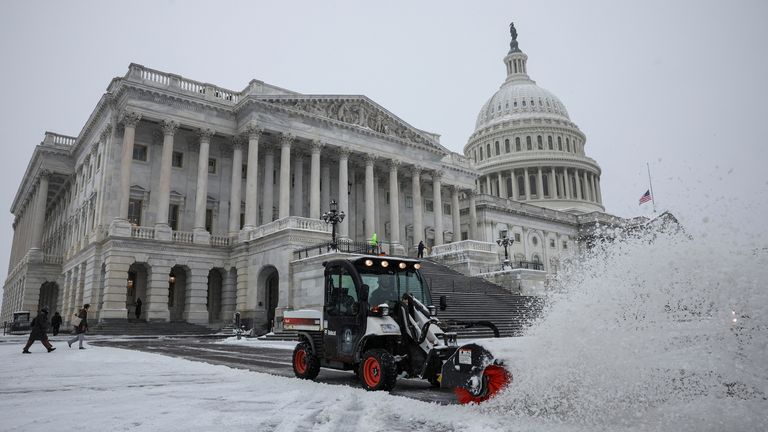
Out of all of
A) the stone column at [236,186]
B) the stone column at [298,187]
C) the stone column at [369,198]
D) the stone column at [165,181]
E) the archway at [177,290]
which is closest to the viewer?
the stone column at [165,181]

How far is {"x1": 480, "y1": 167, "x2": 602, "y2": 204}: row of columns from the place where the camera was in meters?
90.1

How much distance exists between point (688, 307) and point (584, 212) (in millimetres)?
86192

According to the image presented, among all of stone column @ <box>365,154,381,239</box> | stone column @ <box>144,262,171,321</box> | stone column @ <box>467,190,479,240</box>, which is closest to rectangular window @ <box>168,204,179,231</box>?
stone column @ <box>144,262,171,321</box>

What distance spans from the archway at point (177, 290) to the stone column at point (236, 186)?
4739mm

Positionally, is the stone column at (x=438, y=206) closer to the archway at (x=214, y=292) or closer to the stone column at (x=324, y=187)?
the stone column at (x=324, y=187)

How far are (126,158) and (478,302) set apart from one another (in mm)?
25007

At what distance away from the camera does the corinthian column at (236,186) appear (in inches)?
1485

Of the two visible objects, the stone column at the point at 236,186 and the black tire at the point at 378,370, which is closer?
the black tire at the point at 378,370

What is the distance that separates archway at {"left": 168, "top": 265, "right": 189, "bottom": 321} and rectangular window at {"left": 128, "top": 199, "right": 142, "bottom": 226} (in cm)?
426

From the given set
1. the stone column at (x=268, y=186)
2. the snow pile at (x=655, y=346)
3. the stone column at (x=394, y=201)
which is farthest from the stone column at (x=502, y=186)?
the snow pile at (x=655, y=346)

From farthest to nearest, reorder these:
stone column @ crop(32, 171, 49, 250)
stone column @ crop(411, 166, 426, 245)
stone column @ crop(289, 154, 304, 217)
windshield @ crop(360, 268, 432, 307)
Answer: stone column @ crop(32, 171, 49, 250) < stone column @ crop(411, 166, 426, 245) < stone column @ crop(289, 154, 304, 217) < windshield @ crop(360, 268, 432, 307)

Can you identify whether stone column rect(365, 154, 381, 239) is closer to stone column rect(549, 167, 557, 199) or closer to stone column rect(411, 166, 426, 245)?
stone column rect(411, 166, 426, 245)

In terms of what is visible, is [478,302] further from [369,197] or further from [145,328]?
[145,328]

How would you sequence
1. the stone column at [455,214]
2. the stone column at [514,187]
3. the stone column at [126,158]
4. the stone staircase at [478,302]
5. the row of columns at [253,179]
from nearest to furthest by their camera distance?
1. the stone staircase at [478,302]
2. the stone column at [126,158]
3. the row of columns at [253,179]
4. the stone column at [455,214]
5. the stone column at [514,187]
